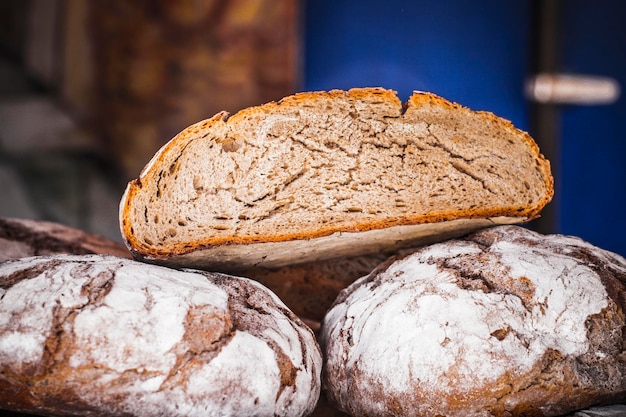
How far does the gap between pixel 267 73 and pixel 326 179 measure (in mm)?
1915

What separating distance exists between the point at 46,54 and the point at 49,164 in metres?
0.59

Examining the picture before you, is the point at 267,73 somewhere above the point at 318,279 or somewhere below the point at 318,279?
above

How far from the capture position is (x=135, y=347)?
113cm

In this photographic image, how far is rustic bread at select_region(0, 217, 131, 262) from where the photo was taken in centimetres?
165

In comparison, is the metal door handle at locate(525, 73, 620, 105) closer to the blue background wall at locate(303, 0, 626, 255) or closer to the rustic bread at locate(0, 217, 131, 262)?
the blue background wall at locate(303, 0, 626, 255)

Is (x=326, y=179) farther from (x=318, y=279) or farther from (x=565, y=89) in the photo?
(x=565, y=89)

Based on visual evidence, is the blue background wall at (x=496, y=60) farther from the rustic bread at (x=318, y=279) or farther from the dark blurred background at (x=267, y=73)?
the rustic bread at (x=318, y=279)

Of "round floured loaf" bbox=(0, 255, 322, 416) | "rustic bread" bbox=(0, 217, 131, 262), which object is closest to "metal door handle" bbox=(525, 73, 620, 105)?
"rustic bread" bbox=(0, 217, 131, 262)

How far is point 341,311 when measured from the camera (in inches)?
59.9

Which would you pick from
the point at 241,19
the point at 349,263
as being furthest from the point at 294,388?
the point at 241,19

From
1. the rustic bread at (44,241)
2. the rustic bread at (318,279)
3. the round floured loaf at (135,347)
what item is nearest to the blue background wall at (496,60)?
the rustic bread at (318,279)

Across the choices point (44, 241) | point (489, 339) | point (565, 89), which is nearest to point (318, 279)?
point (489, 339)

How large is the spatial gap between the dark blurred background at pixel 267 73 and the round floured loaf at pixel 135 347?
1470mm

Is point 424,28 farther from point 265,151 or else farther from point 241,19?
point 265,151
